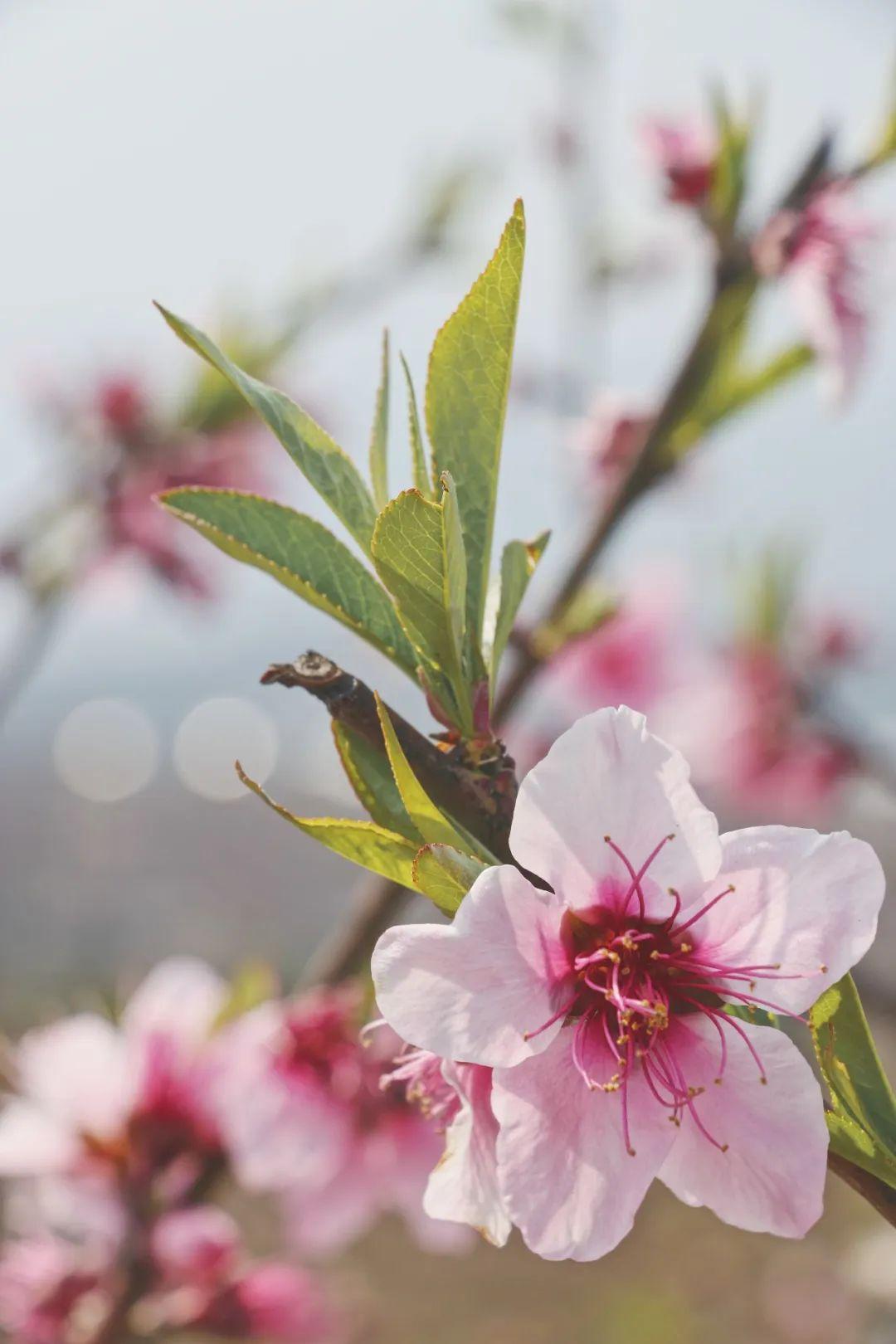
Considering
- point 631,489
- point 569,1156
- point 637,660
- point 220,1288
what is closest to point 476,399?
point 569,1156

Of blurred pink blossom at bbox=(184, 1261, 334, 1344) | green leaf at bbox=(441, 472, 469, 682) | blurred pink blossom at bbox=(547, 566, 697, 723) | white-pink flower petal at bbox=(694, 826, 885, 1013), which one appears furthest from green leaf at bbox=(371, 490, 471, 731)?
blurred pink blossom at bbox=(547, 566, 697, 723)

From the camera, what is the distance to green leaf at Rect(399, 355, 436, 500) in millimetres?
421

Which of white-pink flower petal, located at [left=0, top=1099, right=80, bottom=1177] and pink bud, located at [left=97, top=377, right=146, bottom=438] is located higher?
pink bud, located at [left=97, top=377, right=146, bottom=438]

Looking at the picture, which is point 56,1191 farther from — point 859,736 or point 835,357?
point 859,736

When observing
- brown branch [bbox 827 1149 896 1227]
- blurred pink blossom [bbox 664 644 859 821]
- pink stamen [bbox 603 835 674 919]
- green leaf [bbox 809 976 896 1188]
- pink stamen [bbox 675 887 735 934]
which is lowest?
blurred pink blossom [bbox 664 644 859 821]

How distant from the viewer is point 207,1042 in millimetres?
947

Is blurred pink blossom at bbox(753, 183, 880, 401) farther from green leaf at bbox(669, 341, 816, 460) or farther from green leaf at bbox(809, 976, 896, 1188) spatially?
green leaf at bbox(809, 976, 896, 1188)

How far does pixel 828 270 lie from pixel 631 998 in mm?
573

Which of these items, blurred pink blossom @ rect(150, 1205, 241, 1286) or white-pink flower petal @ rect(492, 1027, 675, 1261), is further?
blurred pink blossom @ rect(150, 1205, 241, 1286)

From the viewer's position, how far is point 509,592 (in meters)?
0.45

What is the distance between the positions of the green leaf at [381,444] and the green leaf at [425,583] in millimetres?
69

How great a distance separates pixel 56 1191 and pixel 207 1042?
5.8 inches

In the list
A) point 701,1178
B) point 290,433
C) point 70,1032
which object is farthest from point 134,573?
point 701,1178

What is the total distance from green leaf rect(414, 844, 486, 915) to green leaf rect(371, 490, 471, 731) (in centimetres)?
7
